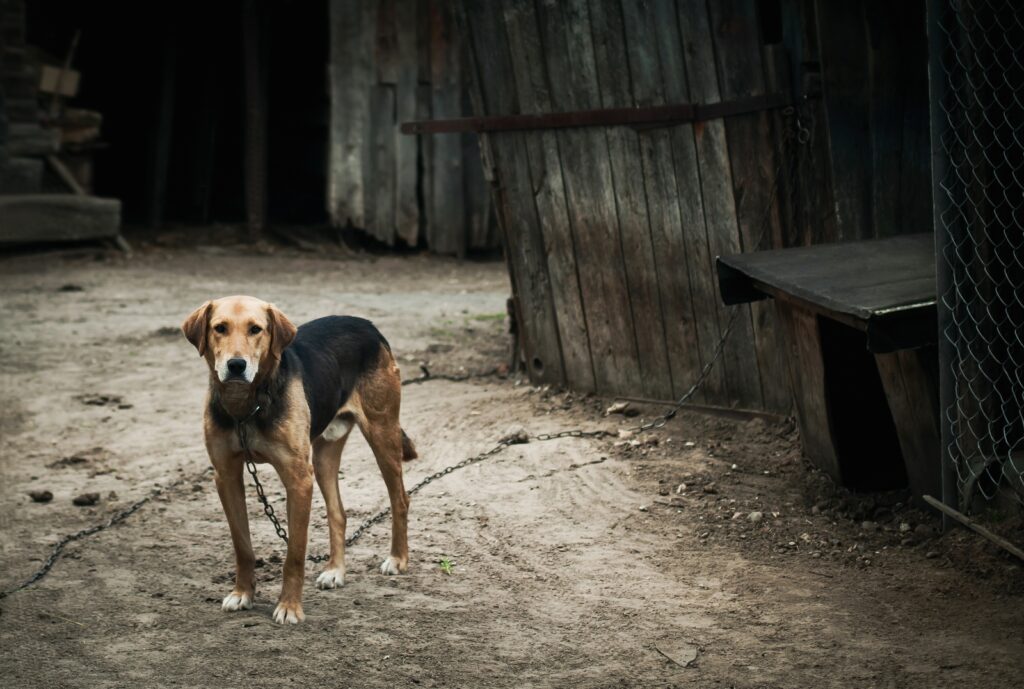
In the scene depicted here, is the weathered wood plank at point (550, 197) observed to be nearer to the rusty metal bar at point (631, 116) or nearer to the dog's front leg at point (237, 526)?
the rusty metal bar at point (631, 116)

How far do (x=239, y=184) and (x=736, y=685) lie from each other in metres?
15.5

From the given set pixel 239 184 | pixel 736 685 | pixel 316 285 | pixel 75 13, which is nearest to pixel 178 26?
pixel 75 13

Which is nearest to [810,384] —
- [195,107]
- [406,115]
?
[406,115]

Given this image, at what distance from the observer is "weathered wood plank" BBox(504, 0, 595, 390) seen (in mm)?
8094

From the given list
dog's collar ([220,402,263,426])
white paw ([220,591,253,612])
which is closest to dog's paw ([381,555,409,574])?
white paw ([220,591,253,612])

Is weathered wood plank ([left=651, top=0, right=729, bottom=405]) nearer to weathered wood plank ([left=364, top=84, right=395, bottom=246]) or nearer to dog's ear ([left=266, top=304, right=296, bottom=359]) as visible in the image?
dog's ear ([left=266, top=304, right=296, bottom=359])

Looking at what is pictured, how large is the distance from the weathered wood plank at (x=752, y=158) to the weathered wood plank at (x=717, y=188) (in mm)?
47

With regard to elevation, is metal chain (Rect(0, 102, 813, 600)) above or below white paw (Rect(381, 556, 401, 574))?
above

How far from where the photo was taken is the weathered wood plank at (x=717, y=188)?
7211 mm

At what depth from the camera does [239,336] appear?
491 cm

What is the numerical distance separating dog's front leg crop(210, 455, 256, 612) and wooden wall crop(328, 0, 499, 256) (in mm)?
9679

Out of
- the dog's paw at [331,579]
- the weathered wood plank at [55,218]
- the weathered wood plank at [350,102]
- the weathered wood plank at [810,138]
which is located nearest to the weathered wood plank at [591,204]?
the weathered wood plank at [810,138]

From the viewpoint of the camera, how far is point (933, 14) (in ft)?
17.5

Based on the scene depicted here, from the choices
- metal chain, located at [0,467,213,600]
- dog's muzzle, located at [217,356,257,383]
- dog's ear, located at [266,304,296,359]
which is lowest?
metal chain, located at [0,467,213,600]
